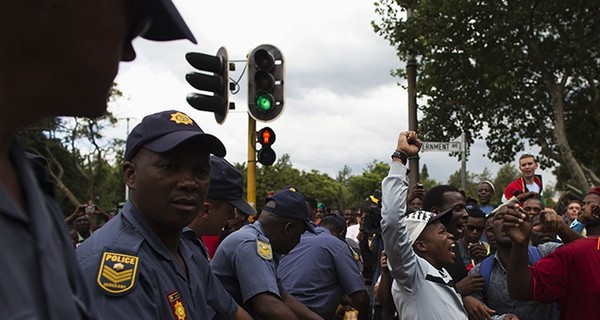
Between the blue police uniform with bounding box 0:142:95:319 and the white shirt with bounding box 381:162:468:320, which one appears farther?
the white shirt with bounding box 381:162:468:320

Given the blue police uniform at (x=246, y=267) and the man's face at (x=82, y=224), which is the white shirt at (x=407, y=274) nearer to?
the blue police uniform at (x=246, y=267)

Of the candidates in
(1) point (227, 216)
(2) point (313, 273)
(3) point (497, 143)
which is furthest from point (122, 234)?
(3) point (497, 143)

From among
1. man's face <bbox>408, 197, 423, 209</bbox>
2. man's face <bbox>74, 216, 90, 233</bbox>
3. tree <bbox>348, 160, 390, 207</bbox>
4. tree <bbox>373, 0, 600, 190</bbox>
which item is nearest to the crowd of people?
man's face <bbox>408, 197, 423, 209</bbox>

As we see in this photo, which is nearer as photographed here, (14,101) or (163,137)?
(14,101)

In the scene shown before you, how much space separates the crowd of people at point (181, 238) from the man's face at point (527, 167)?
1.52 metres

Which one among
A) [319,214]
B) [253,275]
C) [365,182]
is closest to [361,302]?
[253,275]

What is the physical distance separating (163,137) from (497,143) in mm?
21487

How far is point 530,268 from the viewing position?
4180 mm

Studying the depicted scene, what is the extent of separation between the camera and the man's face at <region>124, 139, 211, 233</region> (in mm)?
2654

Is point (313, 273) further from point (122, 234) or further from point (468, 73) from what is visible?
point (468, 73)

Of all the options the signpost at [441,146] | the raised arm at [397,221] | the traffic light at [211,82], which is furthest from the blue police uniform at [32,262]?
the signpost at [441,146]

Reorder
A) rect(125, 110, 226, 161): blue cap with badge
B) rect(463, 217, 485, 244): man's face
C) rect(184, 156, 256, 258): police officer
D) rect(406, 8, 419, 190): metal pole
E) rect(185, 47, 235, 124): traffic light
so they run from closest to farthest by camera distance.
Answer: rect(125, 110, 226, 161): blue cap with badge
rect(184, 156, 256, 258): police officer
rect(463, 217, 485, 244): man's face
rect(185, 47, 235, 124): traffic light
rect(406, 8, 419, 190): metal pole

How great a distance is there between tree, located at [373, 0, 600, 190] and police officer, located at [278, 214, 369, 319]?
12.8 meters

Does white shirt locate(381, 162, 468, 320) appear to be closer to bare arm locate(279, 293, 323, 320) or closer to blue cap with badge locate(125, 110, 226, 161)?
bare arm locate(279, 293, 323, 320)
